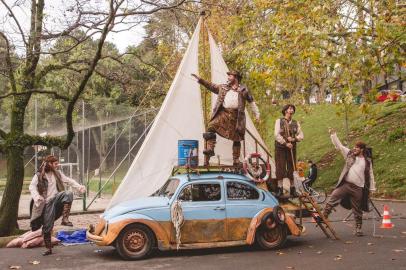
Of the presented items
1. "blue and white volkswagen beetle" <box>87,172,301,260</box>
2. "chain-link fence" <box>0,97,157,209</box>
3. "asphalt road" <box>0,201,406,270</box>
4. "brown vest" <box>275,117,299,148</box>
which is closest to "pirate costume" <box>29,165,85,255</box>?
"asphalt road" <box>0,201,406,270</box>

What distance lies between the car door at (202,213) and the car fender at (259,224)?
49 centimetres

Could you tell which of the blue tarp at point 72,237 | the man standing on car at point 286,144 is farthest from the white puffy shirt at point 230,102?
the blue tarp at point 72,237

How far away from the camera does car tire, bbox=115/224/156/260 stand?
410 inches

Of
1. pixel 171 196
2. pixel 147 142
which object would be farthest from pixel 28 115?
pixel 171 196

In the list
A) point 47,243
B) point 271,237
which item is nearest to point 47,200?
point 47,243

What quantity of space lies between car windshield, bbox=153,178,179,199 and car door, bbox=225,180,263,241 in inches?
39.8

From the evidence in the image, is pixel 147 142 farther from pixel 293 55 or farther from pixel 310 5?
pixel 310 5

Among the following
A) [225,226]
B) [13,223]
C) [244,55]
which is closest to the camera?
[225,226]

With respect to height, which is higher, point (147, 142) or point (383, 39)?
point (383, 39)

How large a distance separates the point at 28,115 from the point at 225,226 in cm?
1849

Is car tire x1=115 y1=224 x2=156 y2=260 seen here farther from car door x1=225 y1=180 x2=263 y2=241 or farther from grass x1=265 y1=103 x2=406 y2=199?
grass x1=265 y1=103 x2=406 y2=199

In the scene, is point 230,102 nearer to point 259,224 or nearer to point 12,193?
point 259,224

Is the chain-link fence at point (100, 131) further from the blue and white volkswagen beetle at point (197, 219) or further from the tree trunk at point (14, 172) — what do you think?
the blue and white volkswagen beetle at point (197, 219)

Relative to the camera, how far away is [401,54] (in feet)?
41.9
